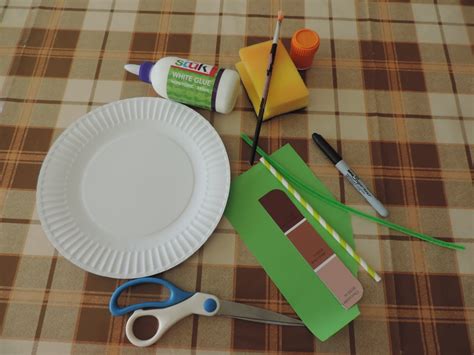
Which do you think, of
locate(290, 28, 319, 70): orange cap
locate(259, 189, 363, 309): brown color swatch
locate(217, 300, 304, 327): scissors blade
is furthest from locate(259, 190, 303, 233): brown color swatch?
locate(290, 28, 319, 70): orange cap

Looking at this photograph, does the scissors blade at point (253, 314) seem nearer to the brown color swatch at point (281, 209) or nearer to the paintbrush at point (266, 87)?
the brown color swatch at point (281, 209)

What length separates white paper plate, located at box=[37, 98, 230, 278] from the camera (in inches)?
21.0

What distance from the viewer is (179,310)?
504 millimetres

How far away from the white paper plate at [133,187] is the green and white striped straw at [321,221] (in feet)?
0.26

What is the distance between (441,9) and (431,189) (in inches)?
15.6

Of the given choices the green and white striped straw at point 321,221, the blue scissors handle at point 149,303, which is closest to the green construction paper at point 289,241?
the green and white striped straw at point 321,221

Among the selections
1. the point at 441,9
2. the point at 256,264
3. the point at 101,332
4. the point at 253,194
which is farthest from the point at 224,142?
the point at 441,9

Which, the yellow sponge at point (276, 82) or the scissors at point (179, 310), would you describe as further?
the yellow sponge at point (276, 82)

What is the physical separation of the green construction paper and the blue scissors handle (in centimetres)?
12

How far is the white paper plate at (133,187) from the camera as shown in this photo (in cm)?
53

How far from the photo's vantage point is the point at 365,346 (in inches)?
20.2

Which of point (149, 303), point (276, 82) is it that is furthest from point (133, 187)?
point (276, 82)

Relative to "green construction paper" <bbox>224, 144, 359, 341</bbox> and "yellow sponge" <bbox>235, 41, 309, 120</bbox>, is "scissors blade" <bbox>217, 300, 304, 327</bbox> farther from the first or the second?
"yellow sponge" <bbox>235, 41, 309, 120</bbox>

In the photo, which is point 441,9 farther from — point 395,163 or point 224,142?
point 224,142
